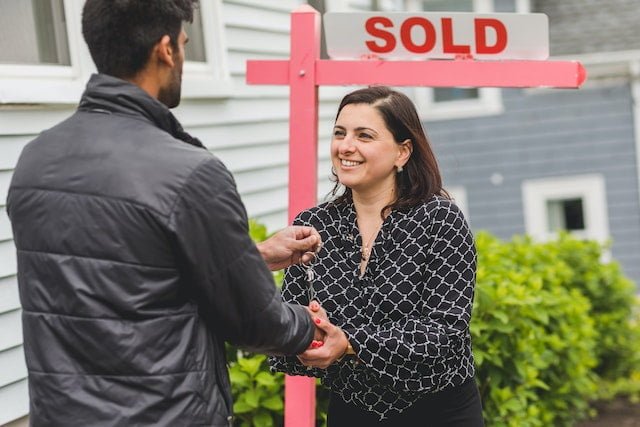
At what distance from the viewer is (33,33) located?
186 inches

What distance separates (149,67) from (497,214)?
43.0ft

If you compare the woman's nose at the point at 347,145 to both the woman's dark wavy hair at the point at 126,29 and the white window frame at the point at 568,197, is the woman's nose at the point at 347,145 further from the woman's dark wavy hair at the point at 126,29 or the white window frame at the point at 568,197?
the white window frame at the point at 568,197

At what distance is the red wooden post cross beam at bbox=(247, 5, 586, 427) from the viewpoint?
3619 millimetres

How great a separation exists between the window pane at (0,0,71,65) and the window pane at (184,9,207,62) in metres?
1.45

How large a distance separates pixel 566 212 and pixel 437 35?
12025 mm

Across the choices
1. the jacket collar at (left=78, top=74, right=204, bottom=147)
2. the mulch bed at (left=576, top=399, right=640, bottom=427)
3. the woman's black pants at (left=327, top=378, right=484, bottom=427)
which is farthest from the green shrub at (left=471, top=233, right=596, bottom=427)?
the jacket collar at (left=78, top=74, right=204, bottom=147)

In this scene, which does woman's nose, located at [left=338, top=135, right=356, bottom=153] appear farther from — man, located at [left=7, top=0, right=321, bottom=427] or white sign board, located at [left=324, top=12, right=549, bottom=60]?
man, located at [left=7, top=0, right=321, bottom=427]

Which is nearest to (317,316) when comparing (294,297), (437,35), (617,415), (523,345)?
(294,297)

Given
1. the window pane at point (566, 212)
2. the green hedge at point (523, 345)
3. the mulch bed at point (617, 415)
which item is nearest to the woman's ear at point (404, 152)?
the green hedge at point (523, 345)

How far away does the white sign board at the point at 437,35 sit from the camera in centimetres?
359

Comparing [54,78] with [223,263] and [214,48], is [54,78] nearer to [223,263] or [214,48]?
[214,48]

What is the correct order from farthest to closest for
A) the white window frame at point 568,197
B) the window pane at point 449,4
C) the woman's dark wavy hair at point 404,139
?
the window pane at point 449,4 → the white window frame at point 568,197 → the woman's dark wavy hair at point 404,139

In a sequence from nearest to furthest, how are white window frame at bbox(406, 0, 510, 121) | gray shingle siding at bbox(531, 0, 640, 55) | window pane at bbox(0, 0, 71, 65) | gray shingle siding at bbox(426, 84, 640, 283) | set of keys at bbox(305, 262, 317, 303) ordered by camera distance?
1. set of keys at bbox(305, 262, 317, 303)
2. window pane at bbox(0, 0, 71, 65)
3. gray shingle siding at bbox(426, 84, 640, 283)
4. gray shingle siding at bbox(531, 0, 640, 55)
5. white window frame at bbox(406, 0, 510, 121)

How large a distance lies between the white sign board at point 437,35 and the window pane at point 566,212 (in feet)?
39.1
